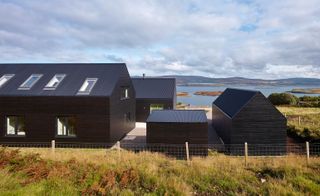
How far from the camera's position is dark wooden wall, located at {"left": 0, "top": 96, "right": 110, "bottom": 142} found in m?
16.3

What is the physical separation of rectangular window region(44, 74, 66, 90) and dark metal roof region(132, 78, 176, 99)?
33.8 feet

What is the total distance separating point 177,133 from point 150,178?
24.0 ft

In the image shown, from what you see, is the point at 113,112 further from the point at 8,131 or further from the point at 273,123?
the point at 273,123

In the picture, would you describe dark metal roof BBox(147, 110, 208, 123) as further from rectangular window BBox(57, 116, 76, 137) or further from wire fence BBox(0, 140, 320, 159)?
rectangular window BBox(57, 116, 76, 137)

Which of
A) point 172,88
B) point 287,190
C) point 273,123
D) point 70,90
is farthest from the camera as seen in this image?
point 172,88

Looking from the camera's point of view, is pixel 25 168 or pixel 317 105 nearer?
pixel 25 168

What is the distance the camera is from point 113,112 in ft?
55.6

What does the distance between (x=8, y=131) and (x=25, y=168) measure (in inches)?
404

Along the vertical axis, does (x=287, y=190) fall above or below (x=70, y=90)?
below

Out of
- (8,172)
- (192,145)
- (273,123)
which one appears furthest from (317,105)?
(8,172)

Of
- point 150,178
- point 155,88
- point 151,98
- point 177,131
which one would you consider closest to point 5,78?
point 177,131

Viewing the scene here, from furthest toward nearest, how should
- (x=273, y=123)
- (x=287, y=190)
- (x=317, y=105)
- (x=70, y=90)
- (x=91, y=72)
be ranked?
1. (x=317, y=105)
2. (x=91, y=72)
3. (x=70, y=90)
4. (x=273, y=123)
5. (x=287, y=190)

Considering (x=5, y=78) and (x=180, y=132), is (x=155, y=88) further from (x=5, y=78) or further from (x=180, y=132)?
(x=180, y=132)

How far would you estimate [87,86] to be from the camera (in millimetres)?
17141
